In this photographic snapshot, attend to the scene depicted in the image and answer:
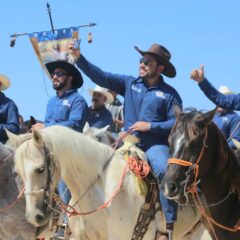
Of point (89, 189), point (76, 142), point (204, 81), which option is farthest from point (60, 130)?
point (204, 81)

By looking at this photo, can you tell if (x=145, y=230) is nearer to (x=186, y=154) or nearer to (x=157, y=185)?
(x=157, y=185)

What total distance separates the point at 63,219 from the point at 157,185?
1590 mm

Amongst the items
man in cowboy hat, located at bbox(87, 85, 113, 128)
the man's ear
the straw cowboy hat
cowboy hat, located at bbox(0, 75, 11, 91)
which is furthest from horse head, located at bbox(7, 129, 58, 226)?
the straw cowboy hat

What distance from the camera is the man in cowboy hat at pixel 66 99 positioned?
354 inches

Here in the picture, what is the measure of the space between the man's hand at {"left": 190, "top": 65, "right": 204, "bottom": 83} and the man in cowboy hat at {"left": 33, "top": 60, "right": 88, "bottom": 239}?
2157mm

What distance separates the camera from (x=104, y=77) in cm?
873

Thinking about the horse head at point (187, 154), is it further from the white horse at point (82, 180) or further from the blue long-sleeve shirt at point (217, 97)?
the white horse at point (82, 180)

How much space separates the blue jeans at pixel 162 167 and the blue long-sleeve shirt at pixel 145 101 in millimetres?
230

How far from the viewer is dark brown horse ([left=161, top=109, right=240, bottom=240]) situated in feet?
21.2

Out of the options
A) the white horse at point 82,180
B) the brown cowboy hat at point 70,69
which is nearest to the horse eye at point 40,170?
the white horse at point 82,180

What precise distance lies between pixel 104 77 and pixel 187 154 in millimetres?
2670

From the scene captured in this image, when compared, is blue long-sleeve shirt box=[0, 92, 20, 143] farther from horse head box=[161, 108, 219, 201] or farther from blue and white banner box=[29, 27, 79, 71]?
blue and white banner box=[29, 27, 79, 71]

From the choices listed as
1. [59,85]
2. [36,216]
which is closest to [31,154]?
[36,216]

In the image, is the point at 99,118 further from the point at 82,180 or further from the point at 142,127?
the point at 82,180
